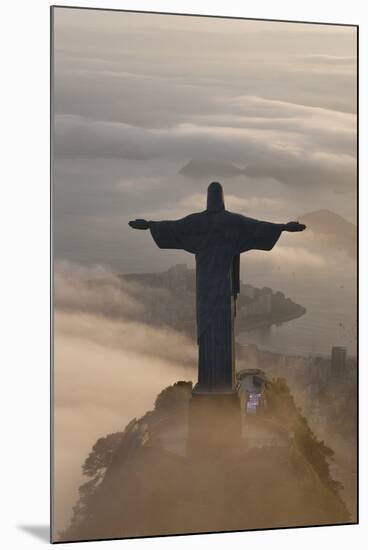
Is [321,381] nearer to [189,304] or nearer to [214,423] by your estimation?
[214,423]

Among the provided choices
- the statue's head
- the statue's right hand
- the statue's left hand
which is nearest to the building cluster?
the statue's left hand

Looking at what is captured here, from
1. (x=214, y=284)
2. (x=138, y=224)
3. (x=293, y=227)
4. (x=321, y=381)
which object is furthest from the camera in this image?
(x=321, y=381)

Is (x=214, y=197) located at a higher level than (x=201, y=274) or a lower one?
higher

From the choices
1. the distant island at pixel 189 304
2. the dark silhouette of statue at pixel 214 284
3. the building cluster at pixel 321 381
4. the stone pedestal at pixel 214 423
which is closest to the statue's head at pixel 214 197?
the dark silhouette of statue at pixel 214 284

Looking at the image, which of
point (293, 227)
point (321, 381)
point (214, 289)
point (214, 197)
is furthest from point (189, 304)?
point (321, 381)

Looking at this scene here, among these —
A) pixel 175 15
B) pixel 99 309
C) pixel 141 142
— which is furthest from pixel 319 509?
pixel 175 15

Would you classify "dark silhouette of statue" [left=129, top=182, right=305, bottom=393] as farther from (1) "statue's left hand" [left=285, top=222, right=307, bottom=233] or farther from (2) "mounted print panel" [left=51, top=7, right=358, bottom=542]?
(1) "statue's left hand" [left=285, top=222, right=307, bottom=233]
